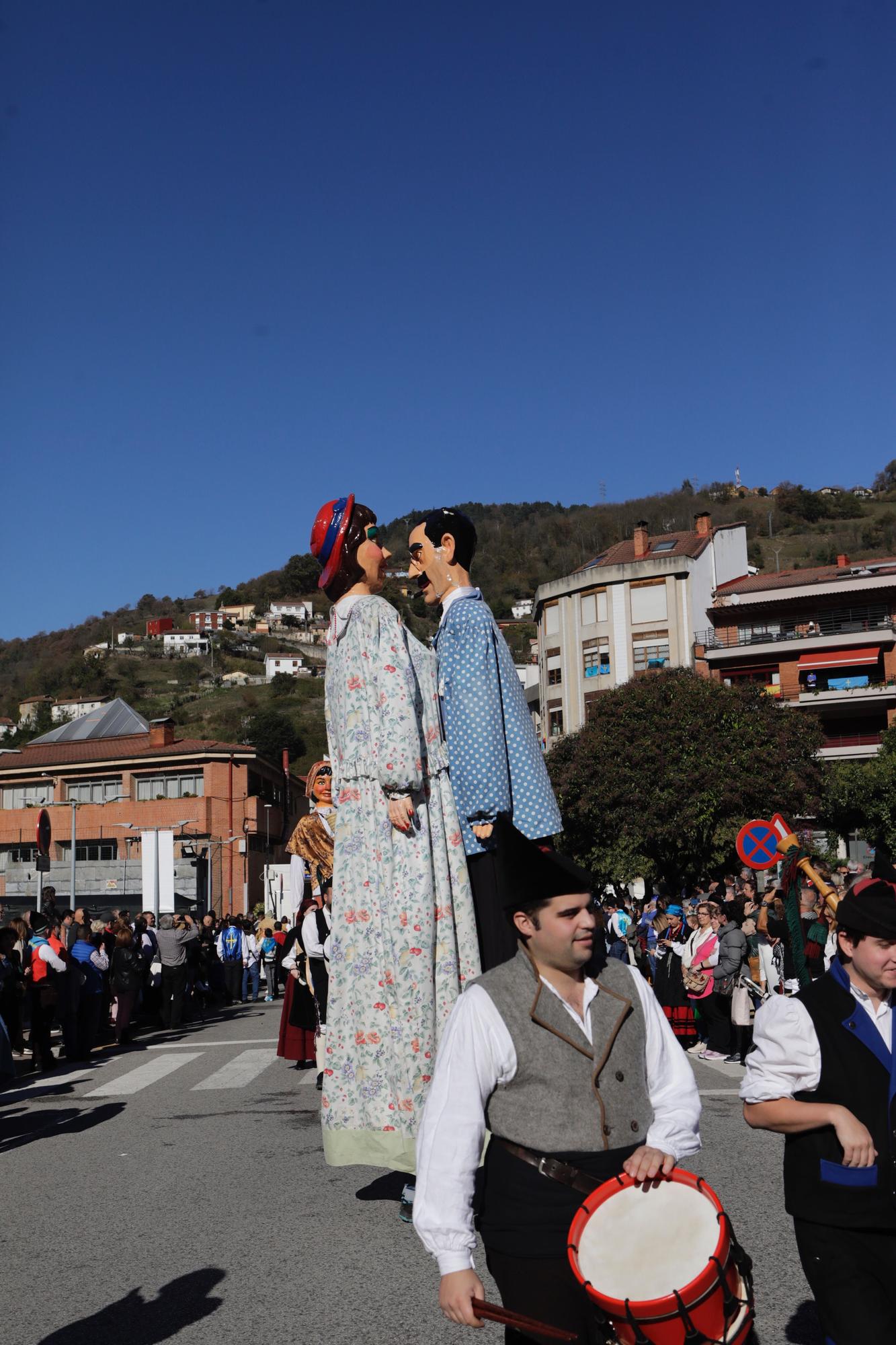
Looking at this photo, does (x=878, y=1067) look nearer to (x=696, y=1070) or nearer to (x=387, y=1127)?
(x=387, y=1127)

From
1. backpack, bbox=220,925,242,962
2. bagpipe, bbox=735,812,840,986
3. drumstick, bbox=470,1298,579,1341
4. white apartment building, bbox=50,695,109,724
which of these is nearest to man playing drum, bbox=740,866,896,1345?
bagpipe, bbox=735,812,840,986

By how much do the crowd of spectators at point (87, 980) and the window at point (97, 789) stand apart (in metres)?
50.8

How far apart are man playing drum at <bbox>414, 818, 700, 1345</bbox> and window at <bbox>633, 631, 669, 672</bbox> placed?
215 feet

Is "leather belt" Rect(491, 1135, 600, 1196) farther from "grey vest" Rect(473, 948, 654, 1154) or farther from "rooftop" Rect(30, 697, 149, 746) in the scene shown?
"rooftop" Rect(30, 697, 149, 746)

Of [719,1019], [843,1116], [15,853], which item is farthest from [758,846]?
[15,853]

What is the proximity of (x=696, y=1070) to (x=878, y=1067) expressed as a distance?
9.64 m

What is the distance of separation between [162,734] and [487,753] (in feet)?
249

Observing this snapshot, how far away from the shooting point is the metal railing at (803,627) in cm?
6412

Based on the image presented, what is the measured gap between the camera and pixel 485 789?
5246mm

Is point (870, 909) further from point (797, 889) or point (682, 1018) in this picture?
point (682, 1018)

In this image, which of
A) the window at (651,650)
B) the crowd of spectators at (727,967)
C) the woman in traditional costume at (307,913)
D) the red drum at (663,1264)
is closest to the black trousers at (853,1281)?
the red drum at (663,1264)

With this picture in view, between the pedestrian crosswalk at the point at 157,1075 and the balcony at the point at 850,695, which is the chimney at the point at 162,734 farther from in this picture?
the pedestrian crosswalk at the point at 157,1075

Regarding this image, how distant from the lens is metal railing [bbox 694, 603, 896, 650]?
210 feet

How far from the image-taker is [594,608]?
236ft
